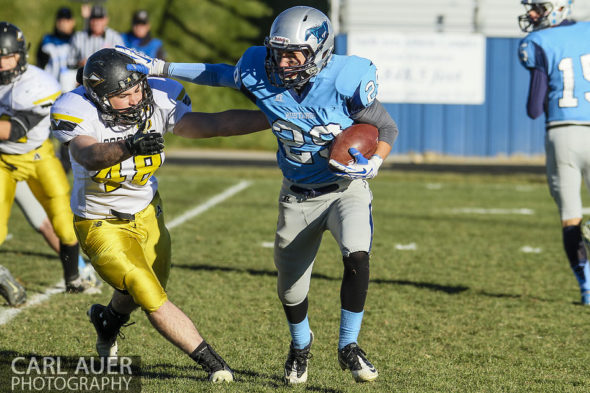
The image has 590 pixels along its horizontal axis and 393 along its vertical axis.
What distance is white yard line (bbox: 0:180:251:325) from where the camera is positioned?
5211 mm

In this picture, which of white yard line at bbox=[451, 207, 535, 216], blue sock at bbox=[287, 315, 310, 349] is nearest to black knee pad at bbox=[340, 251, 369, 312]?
blue sock at bbox=[287, 315, 310, 349]

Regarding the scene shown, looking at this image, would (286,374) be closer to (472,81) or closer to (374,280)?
(374,280)

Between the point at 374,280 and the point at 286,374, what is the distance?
2.49 metres

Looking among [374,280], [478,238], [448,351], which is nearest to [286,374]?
[448,351]

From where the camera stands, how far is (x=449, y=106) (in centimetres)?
1617

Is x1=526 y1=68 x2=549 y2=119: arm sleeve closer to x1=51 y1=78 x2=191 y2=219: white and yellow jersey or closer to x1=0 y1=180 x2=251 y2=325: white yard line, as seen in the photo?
x1=51 y1=78 x2=191 y2=219: white and yellow jersey

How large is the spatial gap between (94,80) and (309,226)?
49.2 inches

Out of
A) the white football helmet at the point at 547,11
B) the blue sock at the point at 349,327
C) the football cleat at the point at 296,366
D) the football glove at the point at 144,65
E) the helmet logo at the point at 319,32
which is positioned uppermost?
the white football helmet at the point at 547,11

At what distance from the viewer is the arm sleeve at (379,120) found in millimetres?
3906

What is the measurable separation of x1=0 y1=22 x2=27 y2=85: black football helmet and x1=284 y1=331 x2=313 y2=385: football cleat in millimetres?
2706

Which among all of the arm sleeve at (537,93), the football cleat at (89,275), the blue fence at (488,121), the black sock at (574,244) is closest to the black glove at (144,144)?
the football cleat at (89,275)

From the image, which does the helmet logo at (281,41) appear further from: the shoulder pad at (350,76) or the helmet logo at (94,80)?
the helmet logo at (94,80)

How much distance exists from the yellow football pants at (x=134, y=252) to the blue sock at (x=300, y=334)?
0.73 m

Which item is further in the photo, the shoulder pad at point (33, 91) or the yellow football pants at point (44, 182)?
the yellow football pants at point (44, 182)
